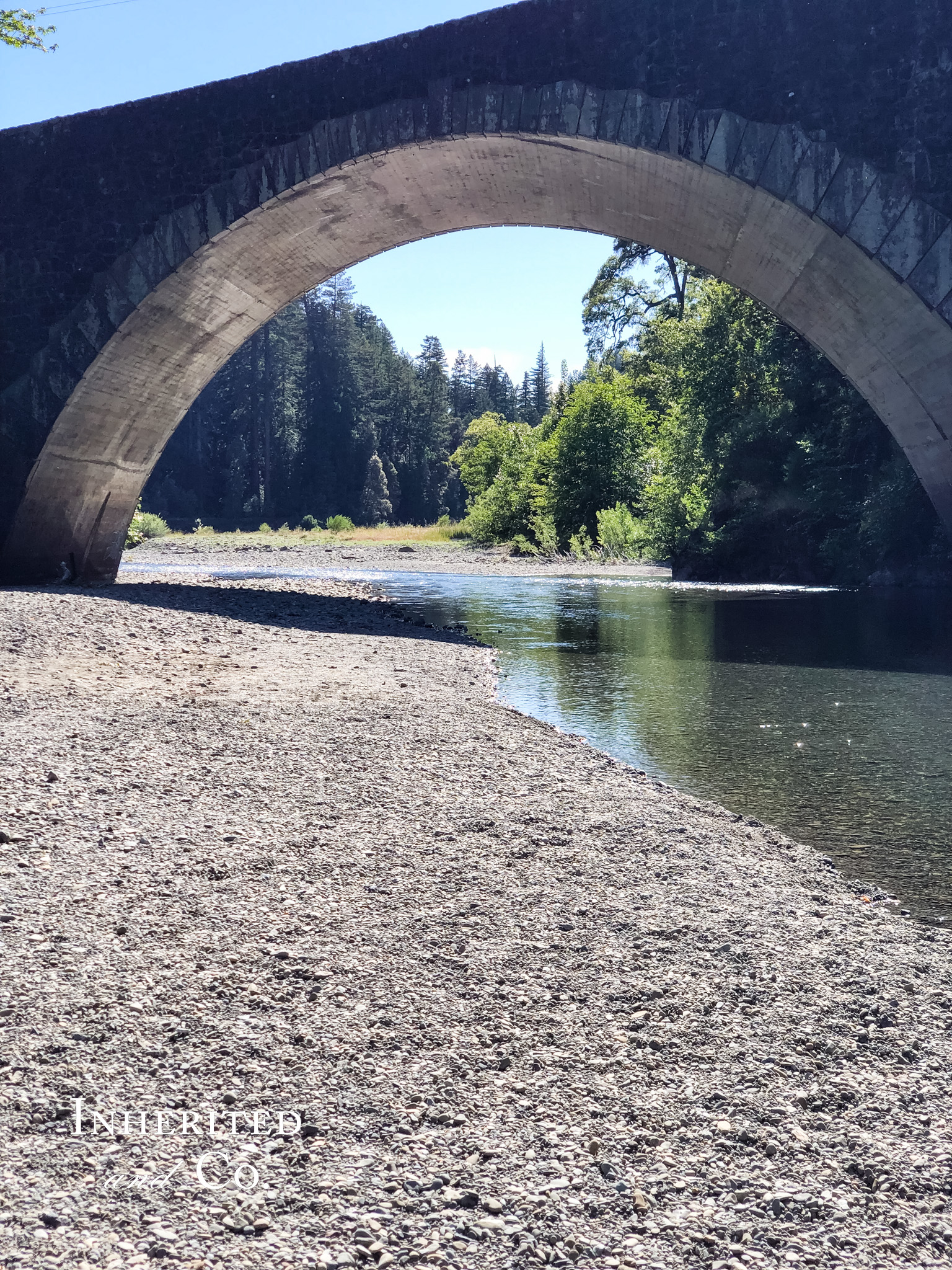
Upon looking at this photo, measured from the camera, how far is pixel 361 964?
3.05m

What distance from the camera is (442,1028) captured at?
2697 mm

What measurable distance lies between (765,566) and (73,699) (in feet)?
66.6

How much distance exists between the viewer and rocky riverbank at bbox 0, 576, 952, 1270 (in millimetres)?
1982

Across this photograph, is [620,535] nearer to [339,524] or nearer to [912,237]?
[912,237]

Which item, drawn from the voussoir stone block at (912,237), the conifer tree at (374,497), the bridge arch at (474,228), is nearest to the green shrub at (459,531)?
the conifer tree at (374,497)

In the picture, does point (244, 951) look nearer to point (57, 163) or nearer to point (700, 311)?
point (57, 163)

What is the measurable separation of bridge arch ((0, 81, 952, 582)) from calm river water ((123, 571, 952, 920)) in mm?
3170

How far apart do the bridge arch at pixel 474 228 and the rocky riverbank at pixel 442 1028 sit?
27.1ft

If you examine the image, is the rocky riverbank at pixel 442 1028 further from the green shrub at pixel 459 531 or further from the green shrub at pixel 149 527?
the green shrub at pixel 149 527

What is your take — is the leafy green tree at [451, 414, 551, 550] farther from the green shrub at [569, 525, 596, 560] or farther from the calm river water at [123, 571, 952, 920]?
the calm river water at [123, 571, 952, 920]

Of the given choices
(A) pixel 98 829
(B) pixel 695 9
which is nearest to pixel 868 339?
(B) pixel 695 9

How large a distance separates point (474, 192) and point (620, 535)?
20.0 metres

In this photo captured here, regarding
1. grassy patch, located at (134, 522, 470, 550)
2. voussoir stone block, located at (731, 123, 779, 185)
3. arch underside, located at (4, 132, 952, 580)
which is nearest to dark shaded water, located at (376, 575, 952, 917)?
arch underside, located at (4, 132, 952, 580)

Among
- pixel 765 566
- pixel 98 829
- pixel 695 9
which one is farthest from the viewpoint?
pixel 765 566
